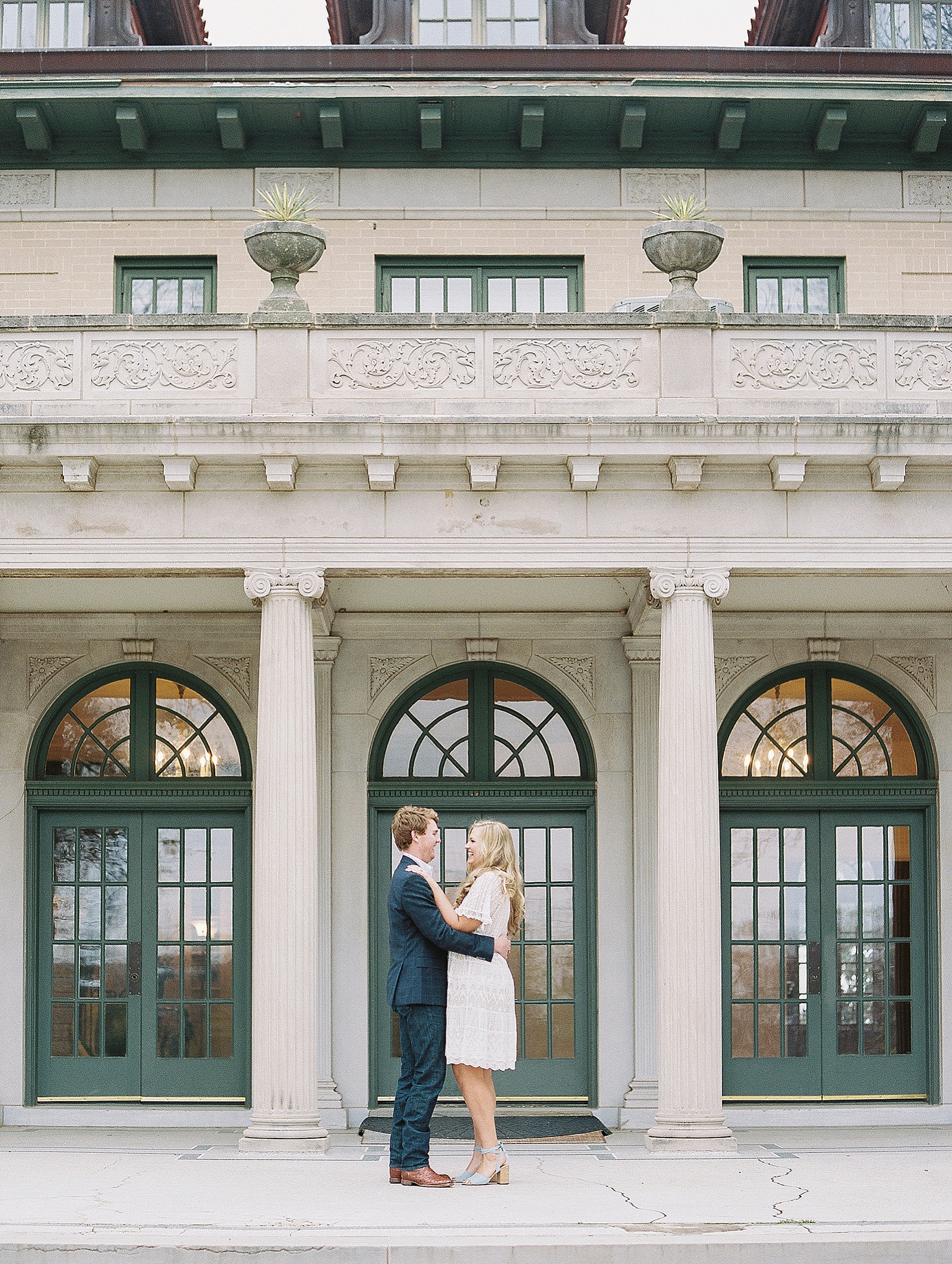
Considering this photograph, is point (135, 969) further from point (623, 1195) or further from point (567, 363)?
point (567, 363)

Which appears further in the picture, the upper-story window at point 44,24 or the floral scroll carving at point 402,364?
the upper-story window at point 44,24

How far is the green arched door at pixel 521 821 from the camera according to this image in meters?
13.8

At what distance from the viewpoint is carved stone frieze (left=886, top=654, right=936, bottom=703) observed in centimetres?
1413

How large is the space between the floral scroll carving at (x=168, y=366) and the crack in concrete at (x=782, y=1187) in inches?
259

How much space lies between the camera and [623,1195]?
9.50 meters

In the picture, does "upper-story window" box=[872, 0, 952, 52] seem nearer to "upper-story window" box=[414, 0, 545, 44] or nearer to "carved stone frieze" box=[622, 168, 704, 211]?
"carved stone frieze" box=[622, 168, 704, 211]

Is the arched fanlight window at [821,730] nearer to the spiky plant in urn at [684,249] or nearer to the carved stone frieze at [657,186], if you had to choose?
the spiky plant in urn at [684,249]

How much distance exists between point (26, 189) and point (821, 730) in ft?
29.0

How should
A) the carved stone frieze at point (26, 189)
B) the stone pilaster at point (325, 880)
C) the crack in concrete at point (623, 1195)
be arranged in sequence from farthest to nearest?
the carved stone frieze at point (26, 189) < the stone pilaster at point (325, 880) < the crack in concrete at point (623, 1195)

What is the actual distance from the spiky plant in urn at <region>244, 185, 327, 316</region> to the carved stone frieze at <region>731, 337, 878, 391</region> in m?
3.16

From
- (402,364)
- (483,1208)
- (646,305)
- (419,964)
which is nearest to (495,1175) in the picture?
(483,1208)

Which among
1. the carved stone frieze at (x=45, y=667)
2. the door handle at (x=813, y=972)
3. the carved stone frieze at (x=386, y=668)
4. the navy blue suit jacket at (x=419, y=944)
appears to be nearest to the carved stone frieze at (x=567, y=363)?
the carved stone frieze at (x=386, y=668)

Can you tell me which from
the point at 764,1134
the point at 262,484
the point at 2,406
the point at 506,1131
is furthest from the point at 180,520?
the point at 764,1134

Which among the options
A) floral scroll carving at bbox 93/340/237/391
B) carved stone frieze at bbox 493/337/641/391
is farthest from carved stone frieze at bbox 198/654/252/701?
carved stone frieze at bbox 493/337/641/391
